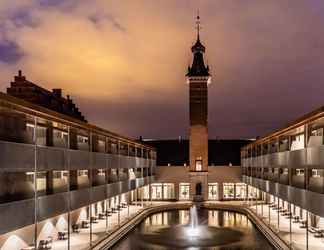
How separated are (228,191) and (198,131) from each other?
7900 millimetres

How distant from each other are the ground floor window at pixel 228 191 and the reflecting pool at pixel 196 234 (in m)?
13.1

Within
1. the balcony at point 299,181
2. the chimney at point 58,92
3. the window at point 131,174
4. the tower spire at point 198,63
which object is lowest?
the window at point 131,174

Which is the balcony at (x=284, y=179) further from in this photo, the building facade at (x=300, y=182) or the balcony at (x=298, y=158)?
the balcony at (x=298, y=158)

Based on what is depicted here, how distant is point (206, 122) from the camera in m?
48.3

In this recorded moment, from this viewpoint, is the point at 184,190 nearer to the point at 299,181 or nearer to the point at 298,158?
the point at 299,181

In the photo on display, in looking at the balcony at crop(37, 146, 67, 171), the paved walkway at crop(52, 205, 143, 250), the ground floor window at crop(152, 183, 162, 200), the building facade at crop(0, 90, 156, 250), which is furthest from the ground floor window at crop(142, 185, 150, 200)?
the balcony at crop(37, 146, 67, 171)

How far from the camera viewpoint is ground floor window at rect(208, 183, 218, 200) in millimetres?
50562

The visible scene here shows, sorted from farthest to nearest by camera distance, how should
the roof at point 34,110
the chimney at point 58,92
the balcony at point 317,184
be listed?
1. the chimney at point 58,92
2. the balcony at point 317,184
3. the roof at point 34,110

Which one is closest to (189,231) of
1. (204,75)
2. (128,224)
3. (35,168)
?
(128,224)

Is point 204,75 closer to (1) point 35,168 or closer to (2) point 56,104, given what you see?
(2) point 56,104

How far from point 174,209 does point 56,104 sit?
48.6 ft

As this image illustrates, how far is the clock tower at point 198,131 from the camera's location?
1896 inches

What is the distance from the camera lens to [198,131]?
48000 millimetres

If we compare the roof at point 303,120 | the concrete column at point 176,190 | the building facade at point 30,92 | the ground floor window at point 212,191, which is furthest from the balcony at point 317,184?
the concrete column at point 176,190
